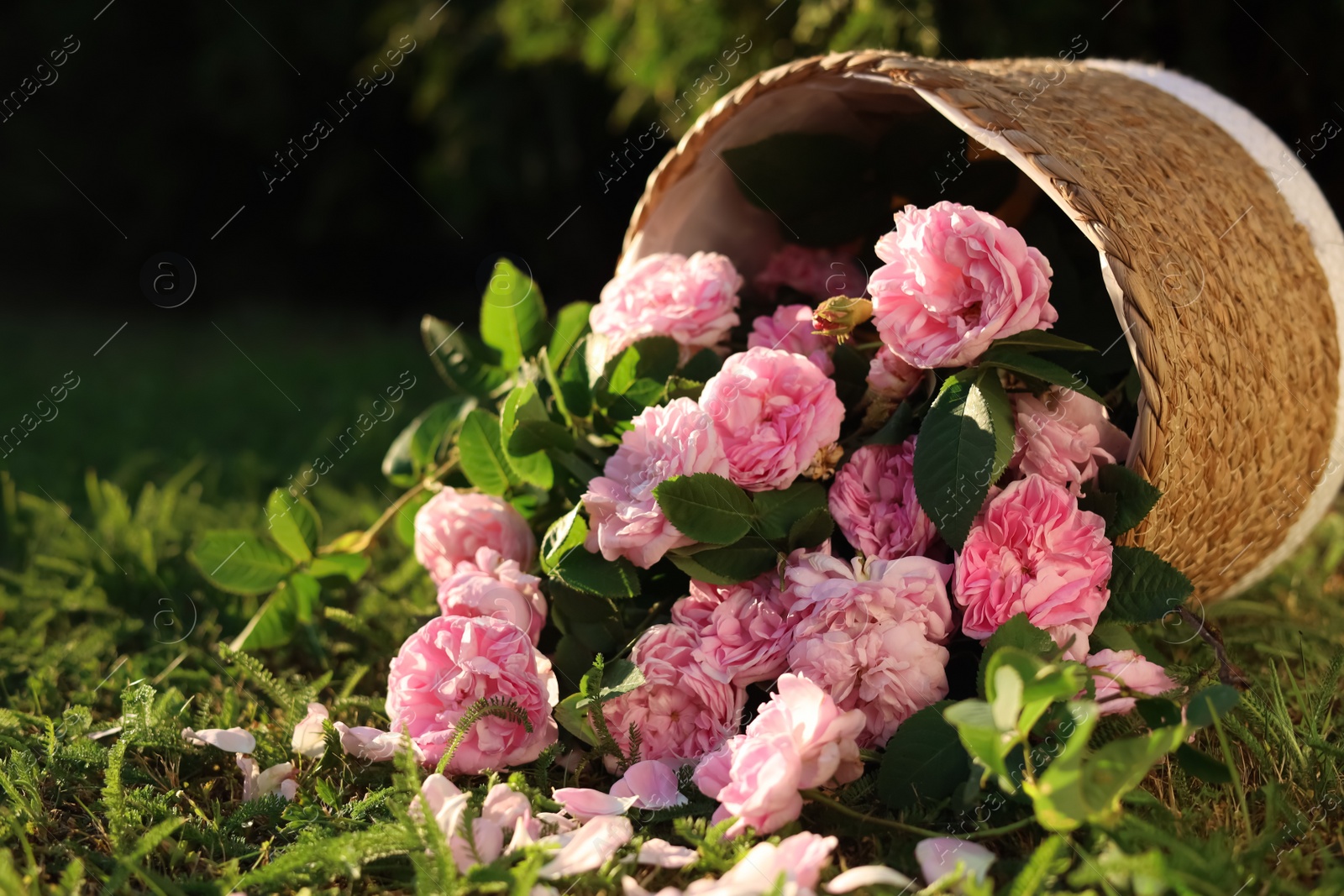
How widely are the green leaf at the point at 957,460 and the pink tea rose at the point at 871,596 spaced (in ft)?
0.13

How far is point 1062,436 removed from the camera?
90 cm

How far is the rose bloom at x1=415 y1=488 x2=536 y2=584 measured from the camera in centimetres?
111

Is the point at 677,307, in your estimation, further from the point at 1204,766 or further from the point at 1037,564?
the point at 1204,766

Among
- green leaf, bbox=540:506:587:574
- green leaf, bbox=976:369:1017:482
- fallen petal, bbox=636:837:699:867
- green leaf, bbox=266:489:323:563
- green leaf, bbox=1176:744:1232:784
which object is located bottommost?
green leaf, bbox=1176:744:1232:784

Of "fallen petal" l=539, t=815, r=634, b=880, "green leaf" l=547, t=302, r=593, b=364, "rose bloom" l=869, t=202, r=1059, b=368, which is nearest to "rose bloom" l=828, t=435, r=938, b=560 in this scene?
"rose bloom" l=869, t=202, r=1059, b=368

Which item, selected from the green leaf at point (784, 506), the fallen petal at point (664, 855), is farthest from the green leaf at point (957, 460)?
the fallen petal at point (664, 855)

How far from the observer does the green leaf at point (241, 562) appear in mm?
1167

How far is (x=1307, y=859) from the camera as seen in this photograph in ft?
2.49

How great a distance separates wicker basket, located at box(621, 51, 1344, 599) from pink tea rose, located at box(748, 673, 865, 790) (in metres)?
0.35

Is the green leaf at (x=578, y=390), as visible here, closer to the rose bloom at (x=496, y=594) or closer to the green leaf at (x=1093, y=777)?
the rose bloom at (x=496, y=594)

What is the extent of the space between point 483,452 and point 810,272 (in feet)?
1.59

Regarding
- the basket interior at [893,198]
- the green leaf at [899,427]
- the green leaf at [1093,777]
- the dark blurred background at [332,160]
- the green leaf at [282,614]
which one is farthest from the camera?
the dark blurred background at [332,160]

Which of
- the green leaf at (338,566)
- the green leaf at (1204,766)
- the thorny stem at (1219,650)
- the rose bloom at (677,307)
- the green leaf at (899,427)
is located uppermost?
the green leaf at (338,566)

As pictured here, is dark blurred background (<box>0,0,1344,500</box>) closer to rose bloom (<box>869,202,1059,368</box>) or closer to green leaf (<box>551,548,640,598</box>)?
rose bloom (<box>869,202,1059,368</box>)
